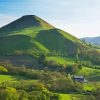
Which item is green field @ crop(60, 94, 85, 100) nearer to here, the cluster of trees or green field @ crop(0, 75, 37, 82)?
the cluster of trees

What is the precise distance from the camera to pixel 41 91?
5659 inches

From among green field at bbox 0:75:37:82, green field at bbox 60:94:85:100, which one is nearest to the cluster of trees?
green field at bbox 60:94:85:100

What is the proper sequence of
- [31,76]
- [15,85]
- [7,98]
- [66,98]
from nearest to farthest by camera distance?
[7,98]
[66,98]
[15,85]
[31,76]

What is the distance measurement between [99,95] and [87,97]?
20.0ft

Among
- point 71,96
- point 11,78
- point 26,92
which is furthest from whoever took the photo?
point 11,78

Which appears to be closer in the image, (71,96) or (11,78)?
(71,96)

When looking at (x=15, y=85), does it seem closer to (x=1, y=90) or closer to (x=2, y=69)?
(x=1, y=90)

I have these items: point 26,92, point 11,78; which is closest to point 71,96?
point 26,92

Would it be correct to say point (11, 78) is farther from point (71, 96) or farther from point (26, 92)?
point (71, 96)

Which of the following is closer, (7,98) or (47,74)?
(7,98)

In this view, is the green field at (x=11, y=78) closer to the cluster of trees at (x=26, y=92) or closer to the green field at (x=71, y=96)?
the cluster of trees at (x=26, y=92)

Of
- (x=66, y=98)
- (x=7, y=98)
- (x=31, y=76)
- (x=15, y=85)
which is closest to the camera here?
(x=7, y=98)

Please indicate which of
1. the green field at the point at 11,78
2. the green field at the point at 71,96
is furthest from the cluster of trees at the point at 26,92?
the green field at the point at 11,78

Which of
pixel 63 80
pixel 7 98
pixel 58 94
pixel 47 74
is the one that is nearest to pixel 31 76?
pixel 47 74
